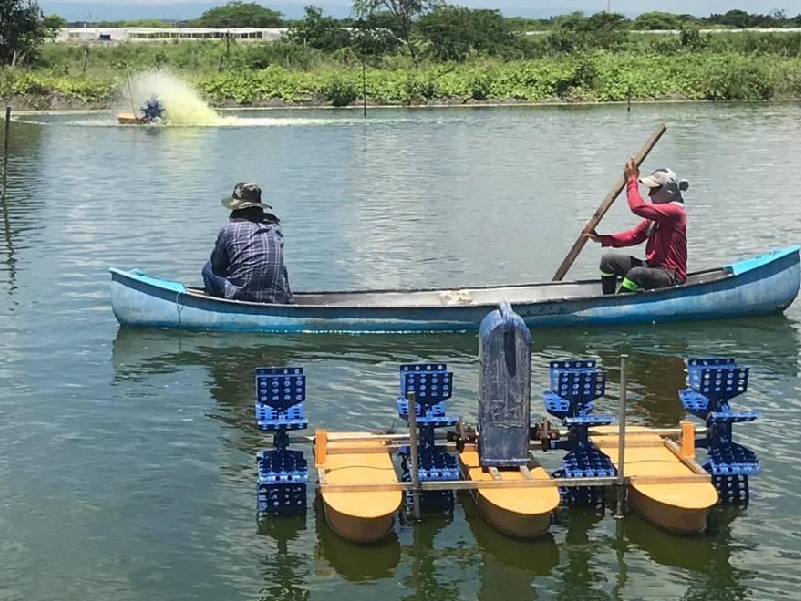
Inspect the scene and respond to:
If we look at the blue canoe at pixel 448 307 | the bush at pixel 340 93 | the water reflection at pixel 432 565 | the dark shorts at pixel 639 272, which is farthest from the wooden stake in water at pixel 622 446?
the bush at pixel 340 93

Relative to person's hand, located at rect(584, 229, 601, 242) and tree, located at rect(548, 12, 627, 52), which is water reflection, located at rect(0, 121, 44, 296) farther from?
tree, located at rect(548, 12, 627, 52)

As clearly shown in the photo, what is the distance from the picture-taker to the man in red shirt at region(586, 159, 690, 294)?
45.9 ft

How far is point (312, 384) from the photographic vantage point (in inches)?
507

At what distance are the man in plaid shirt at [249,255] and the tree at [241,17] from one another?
115 meters

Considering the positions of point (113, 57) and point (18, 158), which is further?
point (113, 57)

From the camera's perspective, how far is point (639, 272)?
14594 millimetres

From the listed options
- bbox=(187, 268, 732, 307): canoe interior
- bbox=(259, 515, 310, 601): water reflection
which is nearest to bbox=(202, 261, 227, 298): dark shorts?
bbox=(187, 268, 732, 307): canoe interior

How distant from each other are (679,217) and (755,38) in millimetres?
68421

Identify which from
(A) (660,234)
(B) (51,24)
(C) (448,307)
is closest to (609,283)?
(A) (660,234)

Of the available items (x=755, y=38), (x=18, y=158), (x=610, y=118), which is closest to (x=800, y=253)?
(x=18, y=158)

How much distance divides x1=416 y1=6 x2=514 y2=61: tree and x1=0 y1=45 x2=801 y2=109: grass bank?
894 cm

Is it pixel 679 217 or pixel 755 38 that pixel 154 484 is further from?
pixel 755 38

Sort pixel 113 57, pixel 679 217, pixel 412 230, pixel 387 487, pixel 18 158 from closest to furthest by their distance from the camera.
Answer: pixel 387 487, pixel 679 217, pixel 412 230, pixel 18 158, pixel 113 57

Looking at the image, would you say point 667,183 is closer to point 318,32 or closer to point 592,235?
point 592,235
